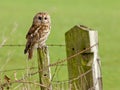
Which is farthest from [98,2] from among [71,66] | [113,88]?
[71,66]

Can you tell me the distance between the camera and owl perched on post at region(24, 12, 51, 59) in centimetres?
713

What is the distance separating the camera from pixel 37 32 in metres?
7.70

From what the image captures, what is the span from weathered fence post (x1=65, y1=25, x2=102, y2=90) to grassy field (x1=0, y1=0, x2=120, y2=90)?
731cm

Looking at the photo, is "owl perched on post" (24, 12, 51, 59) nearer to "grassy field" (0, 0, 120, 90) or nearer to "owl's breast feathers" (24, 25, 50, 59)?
"owl's breast feathers" (24, 25, 50, 59)

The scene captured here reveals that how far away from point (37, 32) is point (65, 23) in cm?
1622

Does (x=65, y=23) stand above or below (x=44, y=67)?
above

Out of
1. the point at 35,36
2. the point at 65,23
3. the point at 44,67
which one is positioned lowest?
the point at 44,67

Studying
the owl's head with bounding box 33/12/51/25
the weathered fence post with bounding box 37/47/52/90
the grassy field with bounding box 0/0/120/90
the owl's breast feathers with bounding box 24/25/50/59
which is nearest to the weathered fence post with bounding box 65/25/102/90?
the weathered fence post with bounding box 37/47/52/90

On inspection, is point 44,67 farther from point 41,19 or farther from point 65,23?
point 65,23

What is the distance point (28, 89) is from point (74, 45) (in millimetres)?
533

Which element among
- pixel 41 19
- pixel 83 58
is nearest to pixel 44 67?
pixel 83 58

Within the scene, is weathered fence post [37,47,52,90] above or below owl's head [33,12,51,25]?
below

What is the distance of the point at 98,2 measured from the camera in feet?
100

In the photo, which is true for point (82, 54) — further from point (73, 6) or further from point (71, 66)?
point (73, 6)
